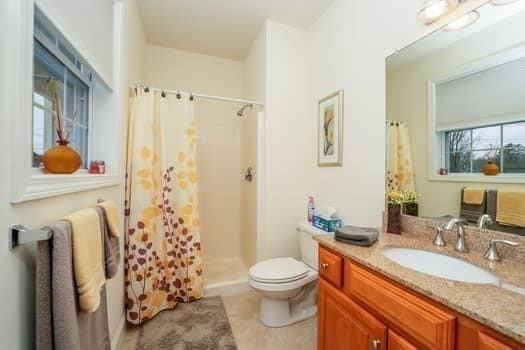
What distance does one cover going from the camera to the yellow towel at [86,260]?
0.71m

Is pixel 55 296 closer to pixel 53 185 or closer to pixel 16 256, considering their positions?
pixel 16 256

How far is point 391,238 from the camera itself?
1262mm

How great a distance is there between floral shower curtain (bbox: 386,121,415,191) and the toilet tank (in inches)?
24.4

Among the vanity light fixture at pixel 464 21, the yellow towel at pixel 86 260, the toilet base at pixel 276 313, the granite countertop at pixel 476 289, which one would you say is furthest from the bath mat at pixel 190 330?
the vanity light fixture at pixel 464 21

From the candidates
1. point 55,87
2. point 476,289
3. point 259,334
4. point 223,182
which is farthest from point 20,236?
point 223,182

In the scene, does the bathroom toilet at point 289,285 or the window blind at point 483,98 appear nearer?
the window blind at point 483,98

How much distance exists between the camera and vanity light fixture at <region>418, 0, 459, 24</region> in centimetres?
115

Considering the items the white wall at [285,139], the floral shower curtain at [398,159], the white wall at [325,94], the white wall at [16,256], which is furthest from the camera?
the white wall at [285,139]

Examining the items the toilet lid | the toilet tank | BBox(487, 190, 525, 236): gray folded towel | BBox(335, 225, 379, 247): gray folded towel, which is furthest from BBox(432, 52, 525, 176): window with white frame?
the toilet lid

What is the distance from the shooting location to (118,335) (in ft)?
5.17

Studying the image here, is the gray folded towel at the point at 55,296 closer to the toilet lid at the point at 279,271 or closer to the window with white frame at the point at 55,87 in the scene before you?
the window with white frame at the point at 55,87

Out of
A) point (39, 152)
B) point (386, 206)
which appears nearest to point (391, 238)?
point (386, 206)

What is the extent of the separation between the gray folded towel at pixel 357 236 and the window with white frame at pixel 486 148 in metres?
0.53

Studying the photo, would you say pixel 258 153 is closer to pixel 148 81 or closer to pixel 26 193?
pixel 148 81
